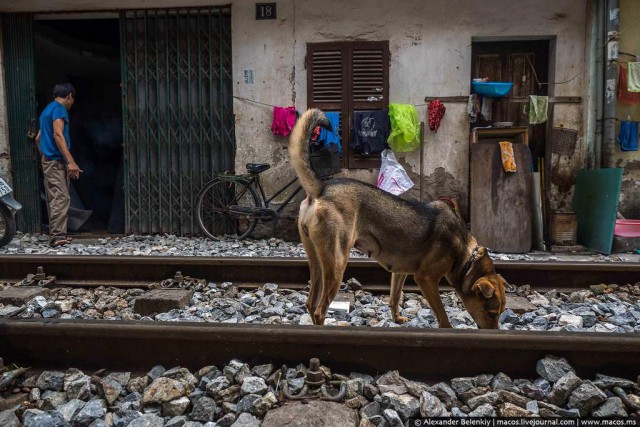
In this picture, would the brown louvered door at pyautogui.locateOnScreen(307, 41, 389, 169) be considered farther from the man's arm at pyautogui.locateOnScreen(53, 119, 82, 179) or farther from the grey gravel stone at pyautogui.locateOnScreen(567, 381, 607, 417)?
the grey gravel stone at pyautogui.locateOnScreen(567, 381, 607, 417)

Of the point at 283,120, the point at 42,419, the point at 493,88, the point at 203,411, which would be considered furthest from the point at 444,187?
the point at 42,419

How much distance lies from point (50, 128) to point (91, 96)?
15.9 feet

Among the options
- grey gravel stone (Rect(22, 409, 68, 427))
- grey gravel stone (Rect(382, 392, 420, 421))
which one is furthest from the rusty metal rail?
grey gravel stone (Rect(22, 409, 68, 427))

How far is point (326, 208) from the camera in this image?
326 centimetres

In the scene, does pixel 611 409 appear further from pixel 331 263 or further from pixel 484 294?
pixel 331 263

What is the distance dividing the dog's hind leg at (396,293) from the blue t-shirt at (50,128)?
6.65 m

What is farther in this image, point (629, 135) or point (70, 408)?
point (629, 135)

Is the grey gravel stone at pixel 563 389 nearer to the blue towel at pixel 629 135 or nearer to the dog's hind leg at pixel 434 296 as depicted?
the dog's hind leg at pixel 434 296

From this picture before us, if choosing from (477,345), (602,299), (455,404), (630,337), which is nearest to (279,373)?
(455,404)

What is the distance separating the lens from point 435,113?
→ 8.73 metres

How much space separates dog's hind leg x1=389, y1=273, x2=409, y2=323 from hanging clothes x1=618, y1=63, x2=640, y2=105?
7031 millimetres

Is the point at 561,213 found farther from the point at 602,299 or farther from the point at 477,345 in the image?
the point at 477,345

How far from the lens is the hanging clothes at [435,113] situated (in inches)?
344

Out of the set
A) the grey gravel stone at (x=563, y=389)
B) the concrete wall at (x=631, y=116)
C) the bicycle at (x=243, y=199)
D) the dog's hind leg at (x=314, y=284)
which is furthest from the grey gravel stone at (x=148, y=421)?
the concrete wall at (x=631, y=116)
